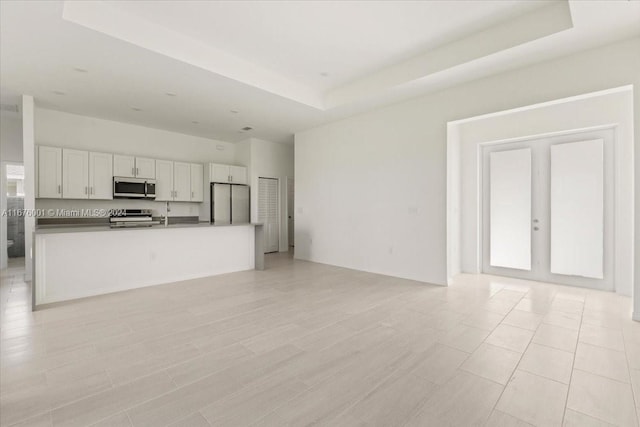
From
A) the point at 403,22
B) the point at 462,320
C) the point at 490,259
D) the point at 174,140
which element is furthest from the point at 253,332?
the point at 174,140

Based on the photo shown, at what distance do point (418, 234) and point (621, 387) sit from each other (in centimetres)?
304

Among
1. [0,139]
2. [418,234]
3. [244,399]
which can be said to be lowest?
[244,399]

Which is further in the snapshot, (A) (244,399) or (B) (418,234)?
(B) (418,234)

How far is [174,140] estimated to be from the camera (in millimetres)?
7059

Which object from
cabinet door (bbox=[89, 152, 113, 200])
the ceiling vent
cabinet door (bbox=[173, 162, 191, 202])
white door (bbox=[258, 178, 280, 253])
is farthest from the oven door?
white door (bbox=[258, 178, 280, 253])

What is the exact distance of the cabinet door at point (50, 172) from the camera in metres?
5.19

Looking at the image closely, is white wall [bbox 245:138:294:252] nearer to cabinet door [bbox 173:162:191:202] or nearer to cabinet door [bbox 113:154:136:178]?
cabinet door [bbox 173:162:191:202]

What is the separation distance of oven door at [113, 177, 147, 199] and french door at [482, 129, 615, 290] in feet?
22.4

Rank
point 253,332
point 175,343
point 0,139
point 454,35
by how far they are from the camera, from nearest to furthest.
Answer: point 175,343 → point 253,332 → point 454,35 → point 0,139

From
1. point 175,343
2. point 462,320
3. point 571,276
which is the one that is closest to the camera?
point 175,343

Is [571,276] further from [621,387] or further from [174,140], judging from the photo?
[174,140]

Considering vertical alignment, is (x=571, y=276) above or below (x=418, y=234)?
below

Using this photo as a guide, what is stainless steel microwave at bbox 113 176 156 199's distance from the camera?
591 centimetres

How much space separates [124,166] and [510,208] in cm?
747
